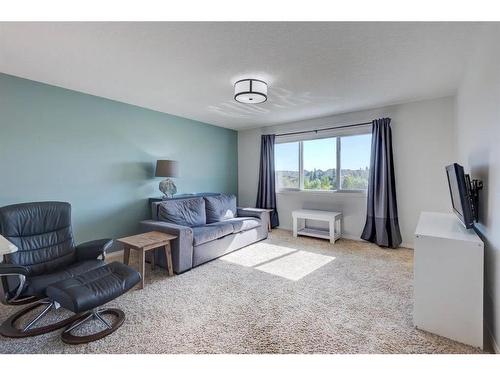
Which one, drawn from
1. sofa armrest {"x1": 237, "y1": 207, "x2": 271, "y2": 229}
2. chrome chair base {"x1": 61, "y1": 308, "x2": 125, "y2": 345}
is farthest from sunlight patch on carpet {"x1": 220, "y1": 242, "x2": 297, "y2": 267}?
chrome chair base {"x1": 61, "y1": 308, "x2": 125, "y2": 345}

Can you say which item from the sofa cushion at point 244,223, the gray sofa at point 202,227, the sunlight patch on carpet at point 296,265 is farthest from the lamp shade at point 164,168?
the sunlight patch on carpet at point 296,265

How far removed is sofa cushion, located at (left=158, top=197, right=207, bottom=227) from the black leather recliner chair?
1.07 m

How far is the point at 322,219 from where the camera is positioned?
4160 millimetres

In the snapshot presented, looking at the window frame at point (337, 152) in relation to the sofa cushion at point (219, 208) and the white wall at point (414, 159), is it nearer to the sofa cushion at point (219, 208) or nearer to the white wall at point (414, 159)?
the white wall at point (414, 159)

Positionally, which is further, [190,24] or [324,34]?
[324,34]

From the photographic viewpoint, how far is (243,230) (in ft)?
12.7

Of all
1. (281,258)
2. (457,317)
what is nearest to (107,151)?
(281,258)

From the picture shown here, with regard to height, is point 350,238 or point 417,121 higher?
point 417,121

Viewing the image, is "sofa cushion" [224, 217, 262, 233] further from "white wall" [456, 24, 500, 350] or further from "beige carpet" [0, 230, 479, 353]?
"white wall" [456, 24, 500, 350]

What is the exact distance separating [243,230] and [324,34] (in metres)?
2.88

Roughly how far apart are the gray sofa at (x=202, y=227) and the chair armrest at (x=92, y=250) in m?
0.77

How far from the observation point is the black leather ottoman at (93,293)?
161cm
